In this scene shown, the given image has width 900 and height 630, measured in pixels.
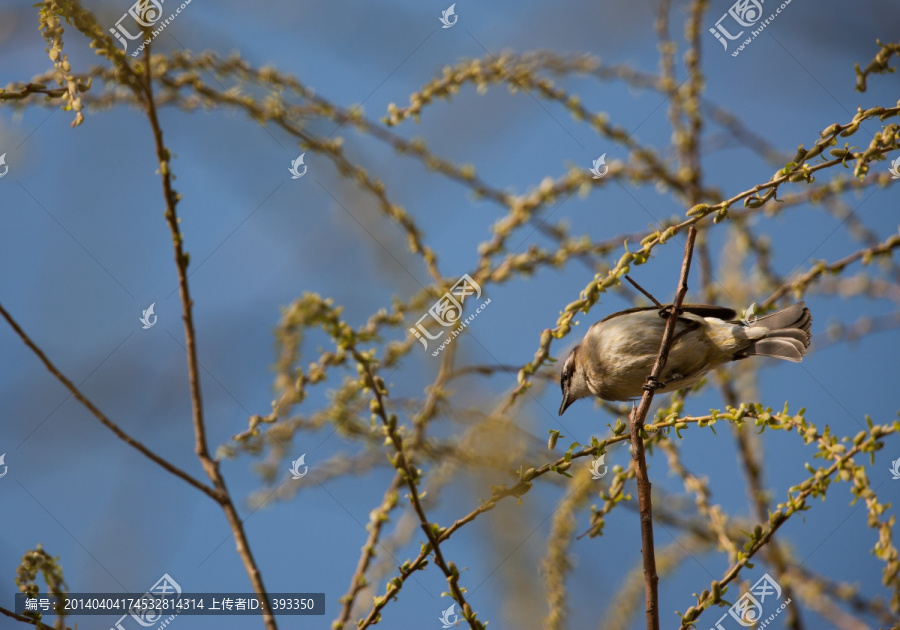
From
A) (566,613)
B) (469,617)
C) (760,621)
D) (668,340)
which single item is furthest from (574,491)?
(469,617)

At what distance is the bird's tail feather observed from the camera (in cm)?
273

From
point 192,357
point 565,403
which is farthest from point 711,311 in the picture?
point 192,357

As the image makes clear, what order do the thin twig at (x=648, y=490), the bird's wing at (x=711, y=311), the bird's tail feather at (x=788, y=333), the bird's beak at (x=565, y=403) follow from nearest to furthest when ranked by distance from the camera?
the thin twig at (x=648, y=490) → the bird's tail feather at (x=788, y=333) → the bird's wing at (x=711, y=311) → the bird's beak at (x=565, y=403)

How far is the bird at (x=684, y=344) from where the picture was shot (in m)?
2.79

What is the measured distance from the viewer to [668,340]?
1.99 m

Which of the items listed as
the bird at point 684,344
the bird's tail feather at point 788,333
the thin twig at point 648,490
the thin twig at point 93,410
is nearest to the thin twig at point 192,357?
the thin twig at point 93,410

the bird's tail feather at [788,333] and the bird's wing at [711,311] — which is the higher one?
the bird's wing at [711,311]

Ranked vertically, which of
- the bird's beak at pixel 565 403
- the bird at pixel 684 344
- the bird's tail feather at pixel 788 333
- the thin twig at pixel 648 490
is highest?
the bird's beak at pixel 565 403

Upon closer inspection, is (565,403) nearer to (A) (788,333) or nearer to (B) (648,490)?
(A) (788,333)

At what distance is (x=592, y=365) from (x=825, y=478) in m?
1.53

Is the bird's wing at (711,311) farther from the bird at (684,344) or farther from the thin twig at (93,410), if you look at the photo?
the thin twig at (93,410)

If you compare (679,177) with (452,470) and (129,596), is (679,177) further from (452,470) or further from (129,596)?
(129,596)

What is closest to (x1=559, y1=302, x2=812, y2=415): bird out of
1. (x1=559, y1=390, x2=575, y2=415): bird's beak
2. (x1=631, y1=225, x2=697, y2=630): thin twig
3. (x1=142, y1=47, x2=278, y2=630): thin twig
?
(x1=559, y1=390, x2=575, y2=415): bird's beak

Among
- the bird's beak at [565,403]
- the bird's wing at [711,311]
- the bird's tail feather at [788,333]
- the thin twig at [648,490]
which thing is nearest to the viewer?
the thin twig at [648,490]
